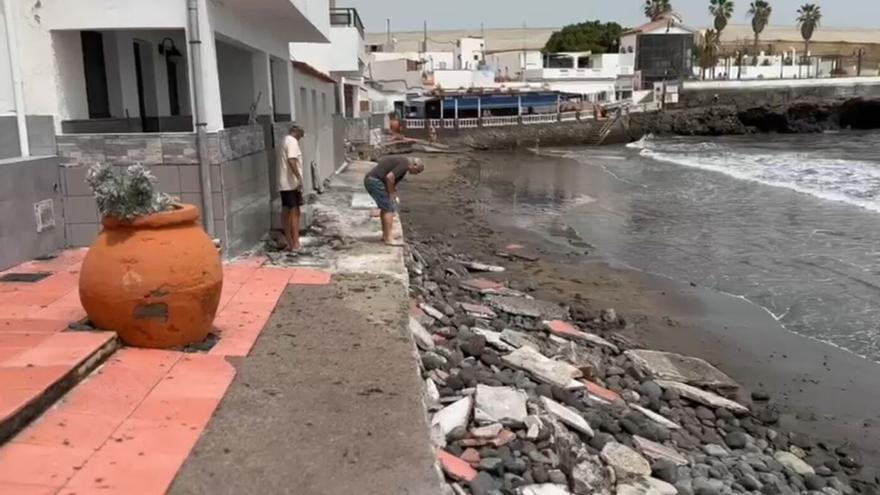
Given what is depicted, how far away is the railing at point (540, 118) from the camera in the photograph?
57500 millimetres

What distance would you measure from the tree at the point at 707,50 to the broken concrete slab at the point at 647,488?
305ft

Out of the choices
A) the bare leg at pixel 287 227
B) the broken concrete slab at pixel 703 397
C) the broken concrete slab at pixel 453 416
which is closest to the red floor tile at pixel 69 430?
the broken concrete slab at pixel 453 416

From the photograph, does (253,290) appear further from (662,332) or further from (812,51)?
(812,51)

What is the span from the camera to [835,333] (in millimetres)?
9531

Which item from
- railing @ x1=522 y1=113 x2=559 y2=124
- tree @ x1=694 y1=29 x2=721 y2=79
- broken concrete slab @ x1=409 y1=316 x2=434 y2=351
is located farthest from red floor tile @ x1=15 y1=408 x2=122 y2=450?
tree @ x1=694 y1=29 x2=721 y2=79

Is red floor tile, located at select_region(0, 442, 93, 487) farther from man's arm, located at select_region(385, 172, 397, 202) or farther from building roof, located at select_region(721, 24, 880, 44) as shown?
building roof, located at select_region(721, 24, 880, 44)

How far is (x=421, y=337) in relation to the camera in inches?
255

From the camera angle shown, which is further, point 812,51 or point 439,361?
point 812,51

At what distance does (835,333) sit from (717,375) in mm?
2769

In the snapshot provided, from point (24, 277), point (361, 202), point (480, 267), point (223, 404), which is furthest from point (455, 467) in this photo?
point (361, 202)

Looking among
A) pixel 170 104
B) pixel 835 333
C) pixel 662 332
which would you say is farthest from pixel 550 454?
pixel 170 104

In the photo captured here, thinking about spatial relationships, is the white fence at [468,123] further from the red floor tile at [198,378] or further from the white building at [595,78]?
the red floor tile at [198,378]

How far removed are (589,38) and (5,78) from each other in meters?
96.0

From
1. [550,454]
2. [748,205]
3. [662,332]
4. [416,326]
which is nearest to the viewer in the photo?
[550,454]
